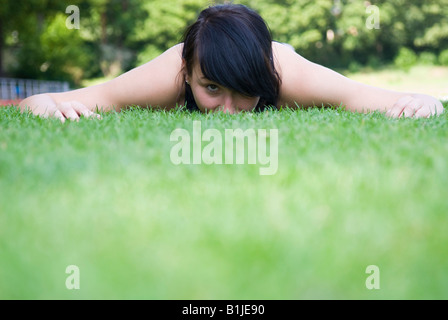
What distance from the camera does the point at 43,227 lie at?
4.11ft

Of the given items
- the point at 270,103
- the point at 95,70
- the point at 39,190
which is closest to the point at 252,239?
the point at 39,190

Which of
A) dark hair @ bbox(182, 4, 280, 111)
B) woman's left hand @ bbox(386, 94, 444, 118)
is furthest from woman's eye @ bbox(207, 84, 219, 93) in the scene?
woman's left hand @ bbox(386, 94, 444, 118)

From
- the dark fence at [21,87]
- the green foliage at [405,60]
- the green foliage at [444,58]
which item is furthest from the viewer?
the green foliage at [444,58]

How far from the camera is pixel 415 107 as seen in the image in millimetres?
3180

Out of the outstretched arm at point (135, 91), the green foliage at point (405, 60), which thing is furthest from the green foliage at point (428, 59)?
the outstretched arm at point (135, 91)

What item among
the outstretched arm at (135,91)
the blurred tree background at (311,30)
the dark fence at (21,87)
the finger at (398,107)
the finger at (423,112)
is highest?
the blurred tree background at (311,30)

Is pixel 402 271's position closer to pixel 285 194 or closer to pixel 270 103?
pixel 285 194

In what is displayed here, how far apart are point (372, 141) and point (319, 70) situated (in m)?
1.66

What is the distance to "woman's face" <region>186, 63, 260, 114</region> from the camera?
10.5 ft

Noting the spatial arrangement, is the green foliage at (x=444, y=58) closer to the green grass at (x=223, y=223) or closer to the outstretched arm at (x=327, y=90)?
the outstretched arm at (x=327, y=90)

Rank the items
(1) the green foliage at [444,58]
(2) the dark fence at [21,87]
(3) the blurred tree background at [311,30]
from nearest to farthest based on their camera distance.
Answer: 1. (2) the dark fence at [21,87]
2. (1) the green foliage at [444,58]
3. (3) the blurred tree background at [311,30]

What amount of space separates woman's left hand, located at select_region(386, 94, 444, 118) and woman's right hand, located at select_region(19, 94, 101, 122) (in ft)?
6.65

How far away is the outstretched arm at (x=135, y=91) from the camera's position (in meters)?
3.52

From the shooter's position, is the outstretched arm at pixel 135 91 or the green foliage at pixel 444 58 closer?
the outstretched arm at pixel 135 91
